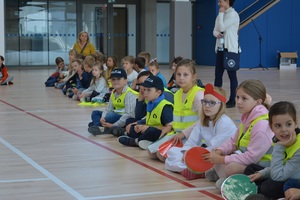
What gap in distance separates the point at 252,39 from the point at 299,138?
85.3 feet

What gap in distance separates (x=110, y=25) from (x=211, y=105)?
26.4 meters

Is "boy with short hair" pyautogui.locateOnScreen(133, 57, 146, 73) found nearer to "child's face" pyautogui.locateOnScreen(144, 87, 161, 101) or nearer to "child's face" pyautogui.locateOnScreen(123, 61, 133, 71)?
"child's face" pyautogui.locateOnScreen(123, 61, 133, 71)

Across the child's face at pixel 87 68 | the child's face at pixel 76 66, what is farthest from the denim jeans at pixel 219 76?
the child's face at pixel 76 66

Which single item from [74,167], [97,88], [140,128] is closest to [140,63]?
[97,88]

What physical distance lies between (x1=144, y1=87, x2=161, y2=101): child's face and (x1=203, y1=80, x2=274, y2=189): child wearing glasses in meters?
1.80

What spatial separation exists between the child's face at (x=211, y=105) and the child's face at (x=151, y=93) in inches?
59.8

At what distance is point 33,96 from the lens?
14805 mm

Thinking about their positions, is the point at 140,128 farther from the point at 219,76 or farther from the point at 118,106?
the point at 219,76

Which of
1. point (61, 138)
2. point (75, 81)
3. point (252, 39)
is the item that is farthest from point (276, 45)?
point (61, 138)

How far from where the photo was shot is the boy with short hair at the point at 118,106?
855 centimetres

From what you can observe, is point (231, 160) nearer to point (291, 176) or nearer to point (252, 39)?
point (291, 176)

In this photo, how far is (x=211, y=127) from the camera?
600 cm

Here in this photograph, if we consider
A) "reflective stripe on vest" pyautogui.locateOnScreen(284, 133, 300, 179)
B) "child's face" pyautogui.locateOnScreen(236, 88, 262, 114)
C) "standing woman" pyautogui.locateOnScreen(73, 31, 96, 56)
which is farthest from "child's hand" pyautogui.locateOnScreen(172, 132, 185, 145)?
"standing woman" pyautogui.locateOnScreen(73, 31, 96, 56)

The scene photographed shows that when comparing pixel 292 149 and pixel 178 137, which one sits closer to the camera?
pixel 292 149
